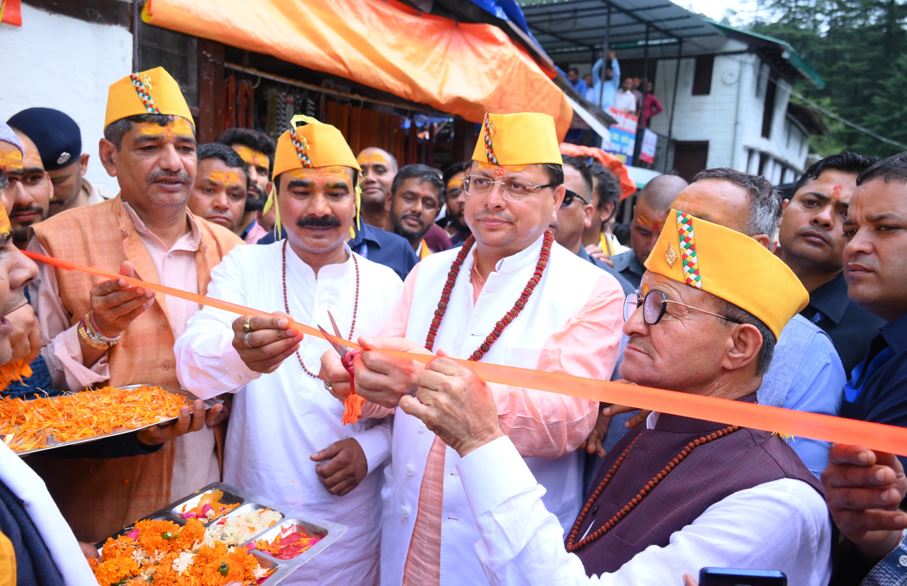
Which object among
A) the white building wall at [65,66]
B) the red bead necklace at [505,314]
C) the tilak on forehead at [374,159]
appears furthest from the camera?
the tilak on forehead at [374,159]

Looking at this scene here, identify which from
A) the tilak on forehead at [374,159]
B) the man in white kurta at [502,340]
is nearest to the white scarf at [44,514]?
the man in white kurta at [502,340]

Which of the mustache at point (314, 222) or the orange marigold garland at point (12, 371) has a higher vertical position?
the mustache at point (314, 222)

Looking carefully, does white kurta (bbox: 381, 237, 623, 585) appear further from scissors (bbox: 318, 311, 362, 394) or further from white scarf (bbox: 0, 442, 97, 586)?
white scarf (bbox: 0, 442, 97, 586)

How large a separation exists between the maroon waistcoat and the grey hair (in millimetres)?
1146

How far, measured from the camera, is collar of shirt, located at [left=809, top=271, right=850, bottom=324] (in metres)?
3.05

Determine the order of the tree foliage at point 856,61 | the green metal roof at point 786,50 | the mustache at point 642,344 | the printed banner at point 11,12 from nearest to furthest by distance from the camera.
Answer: the mustache at point 642,344 < the printed banner at point 11,12 < the green metal roof at point 786,50 < the tree foliage at point 856,61

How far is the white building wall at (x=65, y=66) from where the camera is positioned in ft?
15.4

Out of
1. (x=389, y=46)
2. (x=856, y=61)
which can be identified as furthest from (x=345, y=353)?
(x=856, y=61)

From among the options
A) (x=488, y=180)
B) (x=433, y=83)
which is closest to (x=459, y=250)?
(x=488, y=180)

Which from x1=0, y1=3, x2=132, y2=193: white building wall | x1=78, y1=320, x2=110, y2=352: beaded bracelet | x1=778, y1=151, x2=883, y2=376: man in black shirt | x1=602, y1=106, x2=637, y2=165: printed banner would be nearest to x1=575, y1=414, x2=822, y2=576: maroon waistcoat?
x1=778, y1=151, x2=883, y2=376: man in black shirt

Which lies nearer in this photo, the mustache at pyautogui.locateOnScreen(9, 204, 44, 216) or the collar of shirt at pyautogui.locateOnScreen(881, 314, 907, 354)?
the collar of shirt at pyautogui.locateOnScreen(881, 314, 907, 354)

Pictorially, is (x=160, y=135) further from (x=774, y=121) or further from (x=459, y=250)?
(x=774, y=121)

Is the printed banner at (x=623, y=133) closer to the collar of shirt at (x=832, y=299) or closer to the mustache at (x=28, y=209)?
the collar of shirt at (x=832, y=299)

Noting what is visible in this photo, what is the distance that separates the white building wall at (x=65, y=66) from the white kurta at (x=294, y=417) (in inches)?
121
